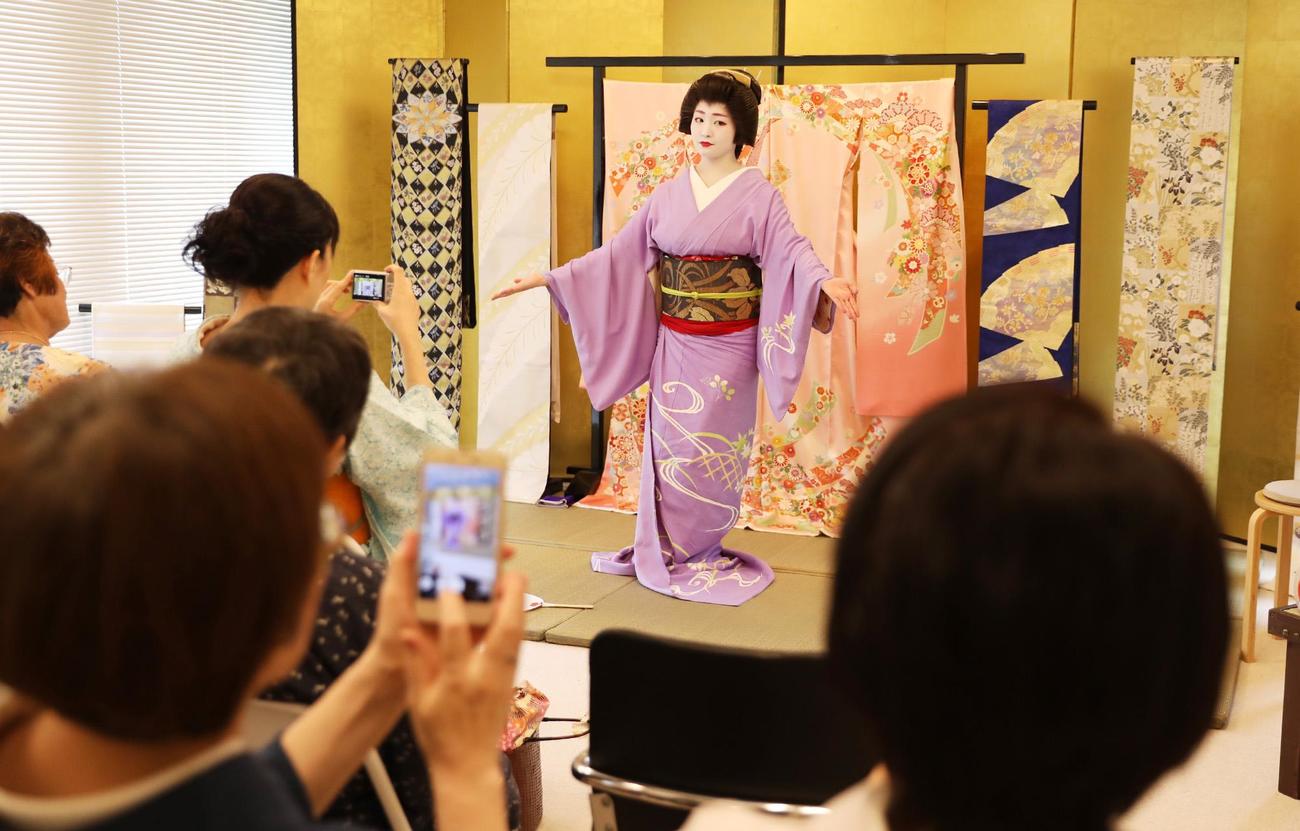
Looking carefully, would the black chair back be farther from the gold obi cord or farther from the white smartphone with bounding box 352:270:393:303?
the gold obi cord

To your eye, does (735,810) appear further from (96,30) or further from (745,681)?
(96,30)

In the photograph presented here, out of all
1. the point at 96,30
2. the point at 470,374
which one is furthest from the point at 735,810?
the point at 470,374

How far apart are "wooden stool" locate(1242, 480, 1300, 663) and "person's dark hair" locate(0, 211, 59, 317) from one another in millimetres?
3205

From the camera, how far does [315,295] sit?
2686mm

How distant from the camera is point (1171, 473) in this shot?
0.83 metres

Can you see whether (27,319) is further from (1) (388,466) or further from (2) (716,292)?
(2) (716,292)

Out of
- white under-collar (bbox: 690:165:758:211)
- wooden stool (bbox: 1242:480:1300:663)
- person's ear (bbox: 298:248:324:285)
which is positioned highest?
white under-collar (bbox: 690:165:758:211)

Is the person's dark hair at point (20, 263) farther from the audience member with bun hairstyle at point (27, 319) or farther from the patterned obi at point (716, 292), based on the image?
the patterned obi at point (716, 292)

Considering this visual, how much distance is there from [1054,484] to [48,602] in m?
0.59

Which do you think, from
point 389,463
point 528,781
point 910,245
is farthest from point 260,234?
point 910,245

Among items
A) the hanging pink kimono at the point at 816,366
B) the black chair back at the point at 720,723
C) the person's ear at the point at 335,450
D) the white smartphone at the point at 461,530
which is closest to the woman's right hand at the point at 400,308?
the person's ear at the point at 335,450

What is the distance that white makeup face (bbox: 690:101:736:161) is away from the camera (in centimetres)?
459

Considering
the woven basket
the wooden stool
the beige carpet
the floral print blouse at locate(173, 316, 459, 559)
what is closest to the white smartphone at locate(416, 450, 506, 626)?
the floral print blouse at locate(173, 316, 459, 559)

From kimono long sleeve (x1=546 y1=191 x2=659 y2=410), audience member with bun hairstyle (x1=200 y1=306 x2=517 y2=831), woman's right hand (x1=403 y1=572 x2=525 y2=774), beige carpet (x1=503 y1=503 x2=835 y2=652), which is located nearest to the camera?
woman's right hand (x1=403 y1=572 x2=525 y2=774)
